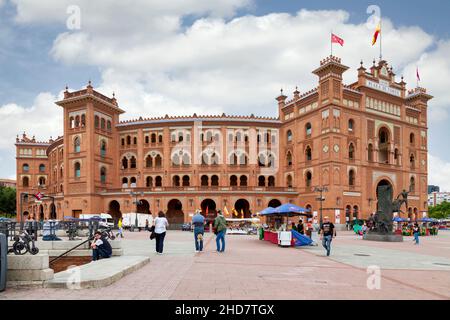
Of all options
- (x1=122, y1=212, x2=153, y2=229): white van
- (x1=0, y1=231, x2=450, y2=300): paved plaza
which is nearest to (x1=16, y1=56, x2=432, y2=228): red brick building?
(x1=122, y1=212, x2=153, y2=229): white van

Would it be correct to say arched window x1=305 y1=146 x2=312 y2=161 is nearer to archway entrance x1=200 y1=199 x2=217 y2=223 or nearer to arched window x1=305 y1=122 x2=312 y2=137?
arched window x1=305 y1=122 x2=312 y2=137

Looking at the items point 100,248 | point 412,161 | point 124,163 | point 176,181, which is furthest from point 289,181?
point 100,248

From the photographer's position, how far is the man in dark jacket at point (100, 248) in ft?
42.7

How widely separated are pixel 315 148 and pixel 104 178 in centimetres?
2907

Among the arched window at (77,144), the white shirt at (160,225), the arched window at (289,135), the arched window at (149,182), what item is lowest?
the white shirt at (160,225)

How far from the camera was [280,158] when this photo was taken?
5797 centimetres

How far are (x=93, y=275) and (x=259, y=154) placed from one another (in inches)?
1941

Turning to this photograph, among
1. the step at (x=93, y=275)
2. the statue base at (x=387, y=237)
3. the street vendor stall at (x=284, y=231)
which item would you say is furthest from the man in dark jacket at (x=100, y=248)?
the statue base at (x=387, y=237)

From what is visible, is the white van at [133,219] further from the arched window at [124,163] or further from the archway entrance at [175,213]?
the arched window at [124,163]

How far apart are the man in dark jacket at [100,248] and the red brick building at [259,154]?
38204mm

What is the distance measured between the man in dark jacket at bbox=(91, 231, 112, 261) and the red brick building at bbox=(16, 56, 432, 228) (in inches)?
1504
